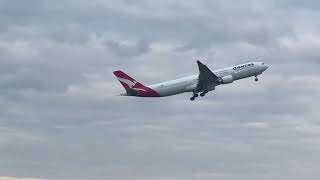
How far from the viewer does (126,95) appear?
19675 cm

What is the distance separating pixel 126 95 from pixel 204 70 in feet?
87.4

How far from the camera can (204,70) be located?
19975cm
